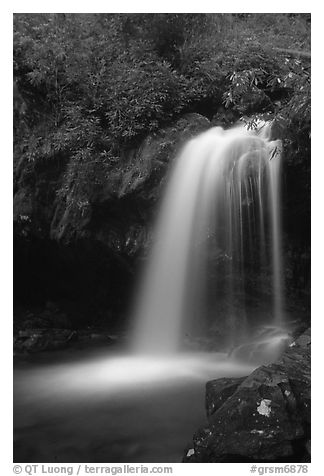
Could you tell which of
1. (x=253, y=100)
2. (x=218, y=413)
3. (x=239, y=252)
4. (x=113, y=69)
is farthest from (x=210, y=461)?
(x=113, y=69)

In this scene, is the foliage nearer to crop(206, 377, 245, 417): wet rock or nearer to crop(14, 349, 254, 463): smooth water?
crop(14, 349, 254, 463): smooth water

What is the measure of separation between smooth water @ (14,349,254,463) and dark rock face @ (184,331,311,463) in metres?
0.55

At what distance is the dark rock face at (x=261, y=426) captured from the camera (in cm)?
311

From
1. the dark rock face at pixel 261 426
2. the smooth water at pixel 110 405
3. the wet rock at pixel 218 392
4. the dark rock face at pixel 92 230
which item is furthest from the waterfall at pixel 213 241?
the dark rock face at pixel 261 426

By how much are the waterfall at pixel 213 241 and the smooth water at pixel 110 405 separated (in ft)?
2.75

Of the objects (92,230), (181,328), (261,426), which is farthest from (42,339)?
(261,426)

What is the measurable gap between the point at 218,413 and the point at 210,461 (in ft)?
1.25

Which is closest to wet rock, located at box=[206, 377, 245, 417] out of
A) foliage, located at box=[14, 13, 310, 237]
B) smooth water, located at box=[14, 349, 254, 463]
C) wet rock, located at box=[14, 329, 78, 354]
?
smooth water, located at box=[14, 349, 254, 463]

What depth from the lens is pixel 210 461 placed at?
3152 mm

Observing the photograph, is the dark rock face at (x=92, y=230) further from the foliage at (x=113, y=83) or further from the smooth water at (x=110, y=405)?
the smooth water at (x=110, y=405)

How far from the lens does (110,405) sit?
4629mm

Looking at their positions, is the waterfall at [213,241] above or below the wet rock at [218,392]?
above

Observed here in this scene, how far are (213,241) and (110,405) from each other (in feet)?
10.1
